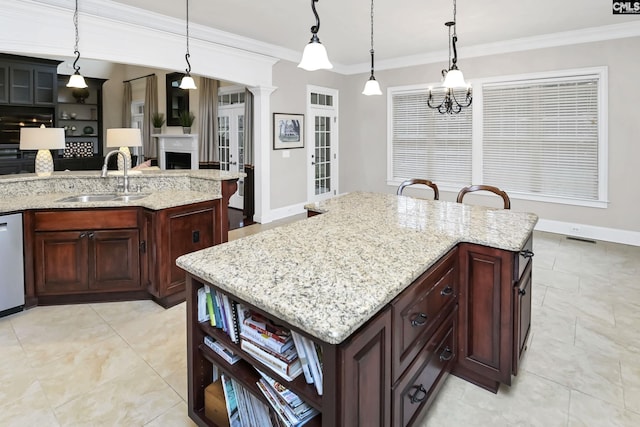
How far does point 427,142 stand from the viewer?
660 centimetres

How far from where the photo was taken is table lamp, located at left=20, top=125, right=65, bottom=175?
3.56 metres

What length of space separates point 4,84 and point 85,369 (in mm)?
7127

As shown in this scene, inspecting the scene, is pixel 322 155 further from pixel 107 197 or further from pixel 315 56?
pixel 315 56

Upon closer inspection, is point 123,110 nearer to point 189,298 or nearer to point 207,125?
point 207,125

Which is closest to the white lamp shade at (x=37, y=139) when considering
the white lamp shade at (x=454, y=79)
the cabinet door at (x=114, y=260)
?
the cabinet door at (x=114, y=260)

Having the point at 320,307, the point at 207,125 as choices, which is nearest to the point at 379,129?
the point at 207,125

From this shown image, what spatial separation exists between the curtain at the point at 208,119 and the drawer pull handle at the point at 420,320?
6.69 m

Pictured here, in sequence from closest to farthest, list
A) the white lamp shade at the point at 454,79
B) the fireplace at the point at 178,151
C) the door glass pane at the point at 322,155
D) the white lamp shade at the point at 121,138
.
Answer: the white lamp shade at the point at 454,79 → the white lamp shade at the point at 121,138 → the door glass pane at the point at 322,155 → the fireplace at the point at 178,151

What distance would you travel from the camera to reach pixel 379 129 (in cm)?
708

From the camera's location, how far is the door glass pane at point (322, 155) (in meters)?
A: 7.12

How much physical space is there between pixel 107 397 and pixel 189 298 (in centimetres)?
97

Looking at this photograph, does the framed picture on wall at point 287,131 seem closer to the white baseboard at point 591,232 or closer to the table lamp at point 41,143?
the table lamp at point 41,143

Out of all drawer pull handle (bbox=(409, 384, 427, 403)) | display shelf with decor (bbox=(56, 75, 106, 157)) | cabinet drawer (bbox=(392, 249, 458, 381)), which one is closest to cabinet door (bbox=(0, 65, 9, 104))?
display shelf with decor (bbox=(56, 75, 106, 157))

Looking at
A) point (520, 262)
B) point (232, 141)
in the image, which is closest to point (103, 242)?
point (520, 262)
